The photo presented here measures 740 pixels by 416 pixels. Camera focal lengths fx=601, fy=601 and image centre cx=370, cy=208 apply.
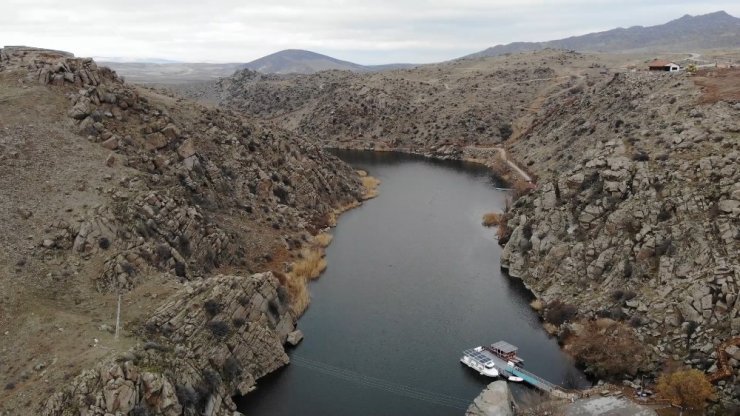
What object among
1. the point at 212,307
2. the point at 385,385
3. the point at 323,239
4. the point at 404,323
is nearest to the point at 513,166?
the point at 323,239

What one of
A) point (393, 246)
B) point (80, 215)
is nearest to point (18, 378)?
point (80, 215)

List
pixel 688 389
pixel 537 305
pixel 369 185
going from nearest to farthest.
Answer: pixel 688 389 < pixel 537 305 < pixel 369 185

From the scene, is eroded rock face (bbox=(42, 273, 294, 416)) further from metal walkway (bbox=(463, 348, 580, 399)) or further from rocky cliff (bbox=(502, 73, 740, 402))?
rocky cliff (bbox=(502, 73, 740, 402))

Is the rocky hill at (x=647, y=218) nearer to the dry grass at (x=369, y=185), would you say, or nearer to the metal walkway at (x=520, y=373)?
the metal walkway at (x=520, y=373)

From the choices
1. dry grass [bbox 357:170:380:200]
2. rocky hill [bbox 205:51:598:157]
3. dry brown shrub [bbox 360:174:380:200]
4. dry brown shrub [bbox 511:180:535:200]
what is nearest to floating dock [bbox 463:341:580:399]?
dry brown shrub [bbox 511:180:535:200]

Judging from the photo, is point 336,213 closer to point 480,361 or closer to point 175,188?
point 175,188

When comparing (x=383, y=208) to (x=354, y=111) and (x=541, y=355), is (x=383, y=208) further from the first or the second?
(x=354, y=111)
